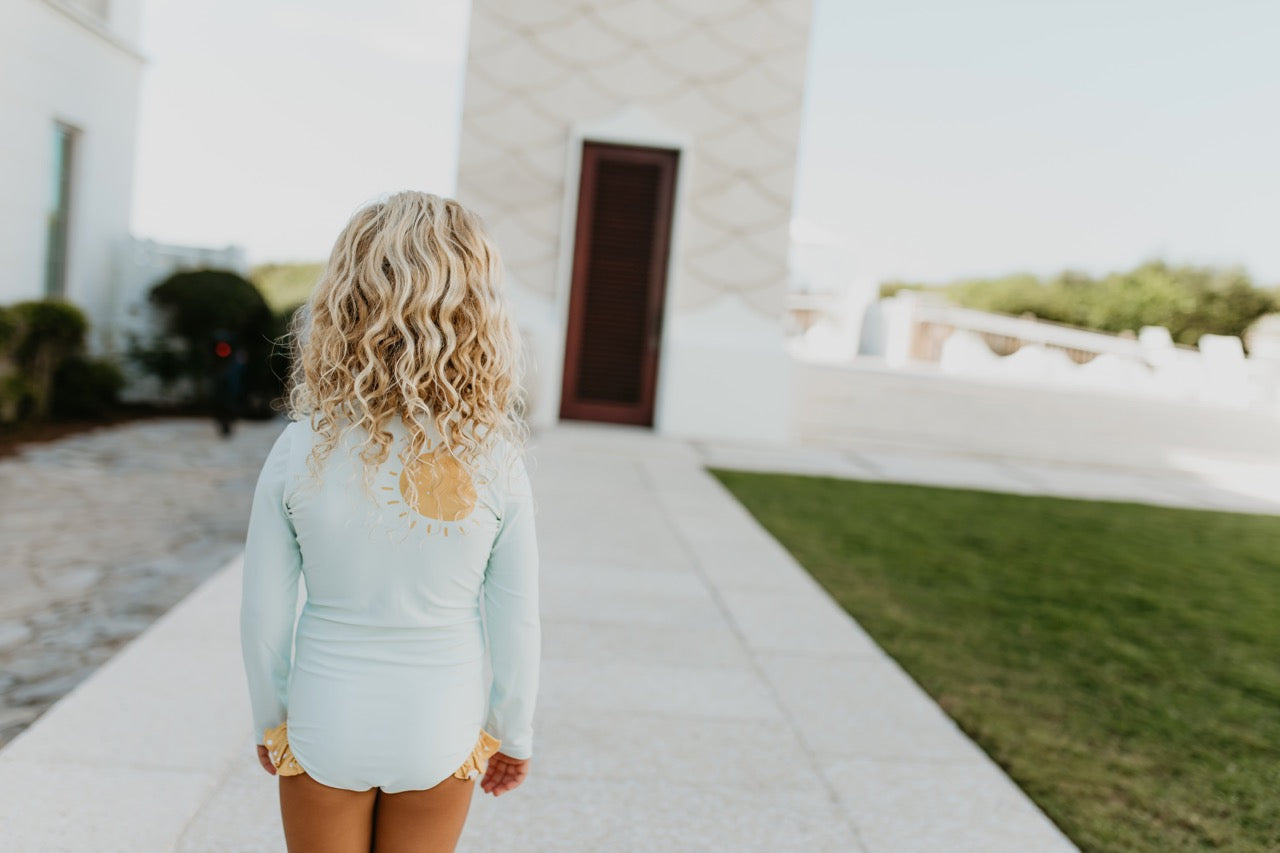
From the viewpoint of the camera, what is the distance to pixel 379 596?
1.53 meters

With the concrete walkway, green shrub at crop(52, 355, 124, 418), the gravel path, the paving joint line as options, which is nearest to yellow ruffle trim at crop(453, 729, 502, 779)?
the concrete walkway

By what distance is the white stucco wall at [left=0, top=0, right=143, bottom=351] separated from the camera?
10180 mm

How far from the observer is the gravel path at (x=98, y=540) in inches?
169

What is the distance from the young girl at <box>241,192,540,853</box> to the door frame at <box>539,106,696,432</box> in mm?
9595

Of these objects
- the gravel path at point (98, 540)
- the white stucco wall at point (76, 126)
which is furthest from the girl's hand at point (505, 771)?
the white stucco wall at point (76, 126)

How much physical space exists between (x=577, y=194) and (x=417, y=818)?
33.5ft

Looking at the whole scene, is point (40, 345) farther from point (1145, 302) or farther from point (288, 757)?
point (1145, 302)

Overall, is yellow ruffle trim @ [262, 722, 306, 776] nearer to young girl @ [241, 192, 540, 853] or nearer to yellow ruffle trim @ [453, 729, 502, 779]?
young girl @ [241, 192, 540, 853]

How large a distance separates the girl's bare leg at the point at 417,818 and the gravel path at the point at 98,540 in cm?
245

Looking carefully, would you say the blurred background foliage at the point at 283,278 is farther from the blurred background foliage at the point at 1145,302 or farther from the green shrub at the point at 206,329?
the blurred background foliage at the point at 1145,302

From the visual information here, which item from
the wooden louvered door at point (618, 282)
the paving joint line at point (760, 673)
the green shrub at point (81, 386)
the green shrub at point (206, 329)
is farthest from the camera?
the green shrub at point (206, 329)

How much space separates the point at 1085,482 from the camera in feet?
35.8

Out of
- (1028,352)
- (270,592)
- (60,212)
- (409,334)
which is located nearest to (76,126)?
(60,212)

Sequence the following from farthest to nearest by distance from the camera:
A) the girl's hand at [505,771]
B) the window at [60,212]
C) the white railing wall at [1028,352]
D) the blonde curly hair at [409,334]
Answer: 1. the white railing wall at [1028,352]
2. the window at [60,212]
3. the girl's hand at [505,771]
4. the blonde curly hair at [409,334]
